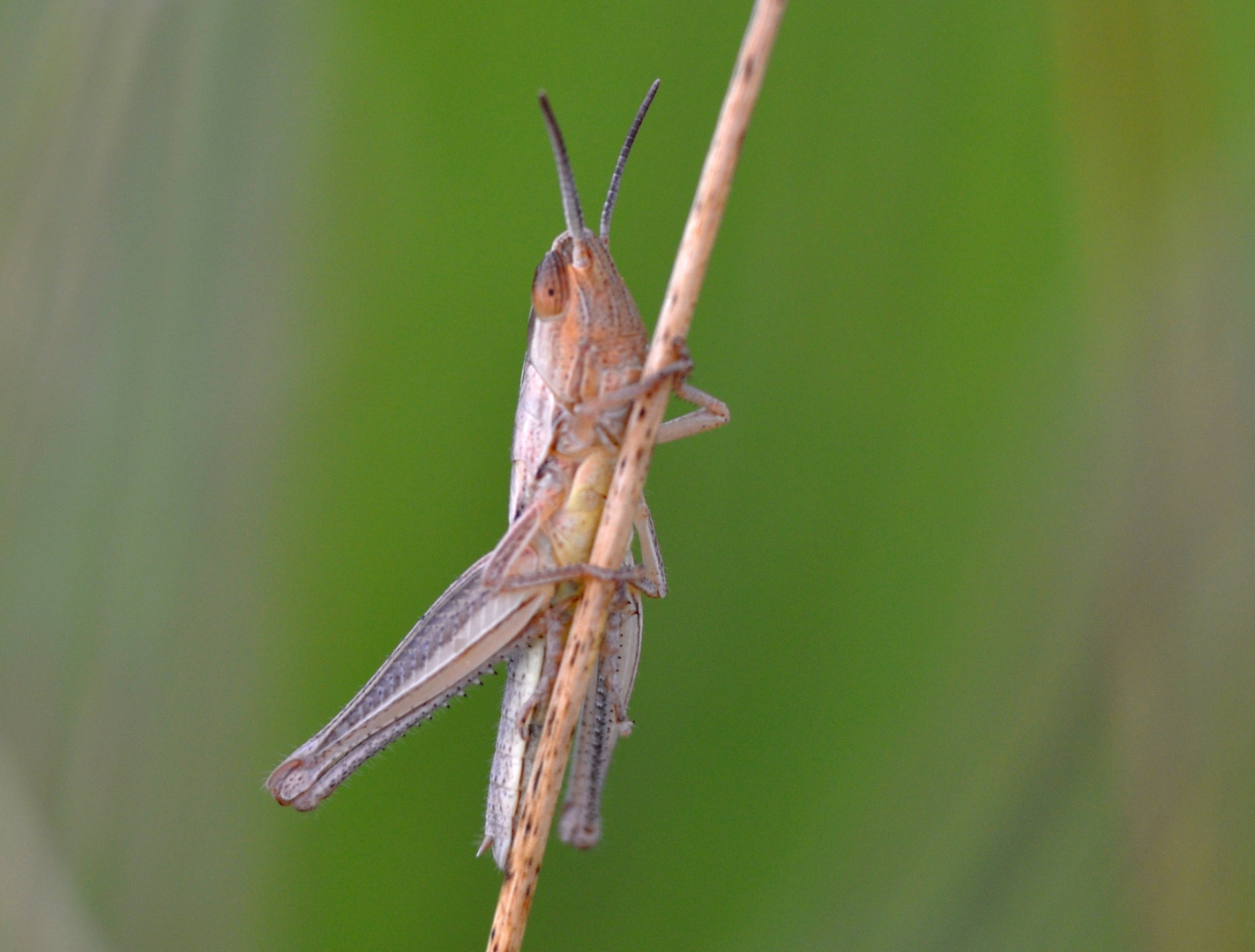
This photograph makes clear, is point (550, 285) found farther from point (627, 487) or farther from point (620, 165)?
point (627, 487)

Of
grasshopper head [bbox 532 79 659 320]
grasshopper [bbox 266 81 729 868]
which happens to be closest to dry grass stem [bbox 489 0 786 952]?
grasshopper [bbox 266 81 729 868]

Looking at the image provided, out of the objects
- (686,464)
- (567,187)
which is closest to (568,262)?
(567,187)

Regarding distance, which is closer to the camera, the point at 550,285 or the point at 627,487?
the point at 627,487

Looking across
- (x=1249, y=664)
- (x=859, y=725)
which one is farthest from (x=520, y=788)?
(x=1249, y=664)

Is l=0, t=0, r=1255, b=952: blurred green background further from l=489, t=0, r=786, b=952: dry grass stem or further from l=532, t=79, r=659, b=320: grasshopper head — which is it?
l=489, t=0, r=786, b=952: dry grass stem

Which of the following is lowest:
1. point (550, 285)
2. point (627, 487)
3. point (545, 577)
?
point (545, 577)

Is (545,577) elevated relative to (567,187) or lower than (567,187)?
lower
